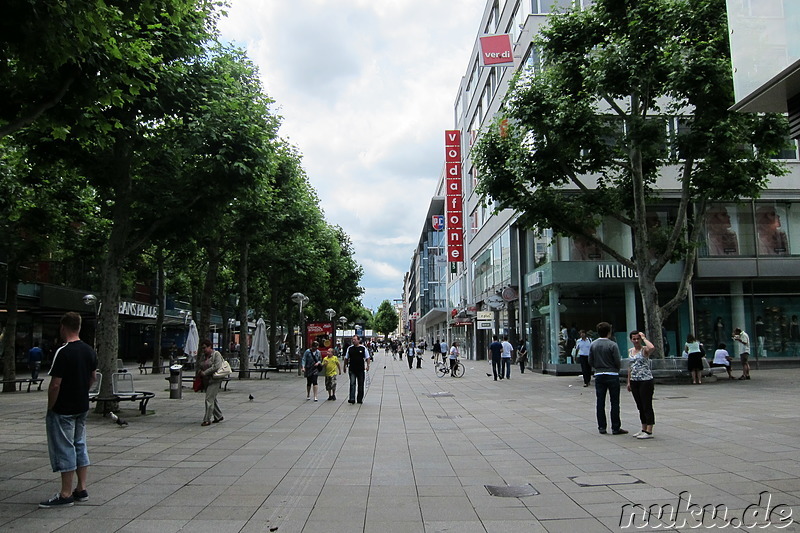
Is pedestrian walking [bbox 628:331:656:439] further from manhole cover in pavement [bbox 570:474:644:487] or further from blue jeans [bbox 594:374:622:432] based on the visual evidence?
manhole cover in pavement [bbox 570:474:644:487]

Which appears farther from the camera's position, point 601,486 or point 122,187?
point 122,187

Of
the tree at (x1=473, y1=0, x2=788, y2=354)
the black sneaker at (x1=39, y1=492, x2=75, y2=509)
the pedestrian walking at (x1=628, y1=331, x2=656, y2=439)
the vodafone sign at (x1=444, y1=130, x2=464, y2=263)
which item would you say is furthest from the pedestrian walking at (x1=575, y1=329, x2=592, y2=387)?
the vodafone sign at (x1=444, y1=130, x2=464, y2=263)

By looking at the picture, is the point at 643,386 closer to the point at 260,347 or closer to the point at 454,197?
the point at 260,347

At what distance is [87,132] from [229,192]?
172 inches

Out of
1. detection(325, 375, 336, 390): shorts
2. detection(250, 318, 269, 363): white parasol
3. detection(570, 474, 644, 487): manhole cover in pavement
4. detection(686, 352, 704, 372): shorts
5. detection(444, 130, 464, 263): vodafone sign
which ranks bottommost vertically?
detection(570, 474, 644, 487): manhole cover in pavement

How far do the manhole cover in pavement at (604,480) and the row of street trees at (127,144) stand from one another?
7.26 meters

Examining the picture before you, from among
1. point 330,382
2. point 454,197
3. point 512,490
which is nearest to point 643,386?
point 512,490

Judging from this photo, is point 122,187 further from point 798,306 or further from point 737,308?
point 798,306

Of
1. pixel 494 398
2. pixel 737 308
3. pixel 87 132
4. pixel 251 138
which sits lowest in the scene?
pixel 494 398

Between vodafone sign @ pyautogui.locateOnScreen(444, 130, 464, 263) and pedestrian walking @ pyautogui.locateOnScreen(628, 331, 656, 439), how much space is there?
40133 mm

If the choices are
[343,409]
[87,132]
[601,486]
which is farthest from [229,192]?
[601,486]

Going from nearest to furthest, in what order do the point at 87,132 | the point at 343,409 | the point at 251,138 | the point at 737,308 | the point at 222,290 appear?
the point at 87,132, the point at 251,138, the point at 343,409, the point at 737,308, the point at 222,290

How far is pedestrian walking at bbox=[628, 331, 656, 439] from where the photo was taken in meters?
9.40

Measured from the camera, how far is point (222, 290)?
39688mm
